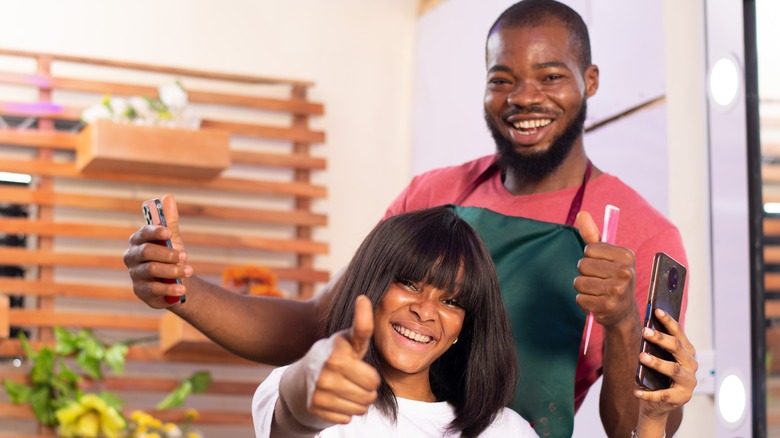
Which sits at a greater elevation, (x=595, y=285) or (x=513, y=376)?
(x=595, y=285)

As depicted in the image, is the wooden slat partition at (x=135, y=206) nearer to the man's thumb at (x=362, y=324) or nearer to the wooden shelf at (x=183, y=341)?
the wooden shelf at (x=183, y=341)

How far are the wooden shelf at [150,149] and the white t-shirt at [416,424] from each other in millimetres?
2394

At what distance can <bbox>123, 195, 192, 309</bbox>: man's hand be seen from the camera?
1.58m

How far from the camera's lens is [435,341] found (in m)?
1.64

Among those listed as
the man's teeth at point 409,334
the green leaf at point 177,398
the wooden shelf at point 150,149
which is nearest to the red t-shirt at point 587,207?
the man's teeth at point 409,334

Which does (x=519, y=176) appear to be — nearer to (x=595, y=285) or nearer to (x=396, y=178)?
(x=595, y=285)

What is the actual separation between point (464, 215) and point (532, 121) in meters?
0.20

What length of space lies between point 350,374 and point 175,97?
122 inches

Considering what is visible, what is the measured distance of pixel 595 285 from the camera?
149 centimetres

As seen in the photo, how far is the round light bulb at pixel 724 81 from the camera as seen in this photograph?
2.23 metres

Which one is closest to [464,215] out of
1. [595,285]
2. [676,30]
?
[595,285]

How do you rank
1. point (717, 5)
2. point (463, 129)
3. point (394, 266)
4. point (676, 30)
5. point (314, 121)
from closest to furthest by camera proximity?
1. point (394, 266)
2. point (717, 5)
3. point (676, 30)
4. point (463, 129)
5. point (314, 121)

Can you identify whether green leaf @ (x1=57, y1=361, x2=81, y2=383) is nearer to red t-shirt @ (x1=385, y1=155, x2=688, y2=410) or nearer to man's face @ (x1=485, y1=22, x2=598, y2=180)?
red t-shirt @ (x1=385, y1=155, x2=688, y2=410)

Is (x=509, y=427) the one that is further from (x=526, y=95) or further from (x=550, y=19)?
(x=550, y=19)
